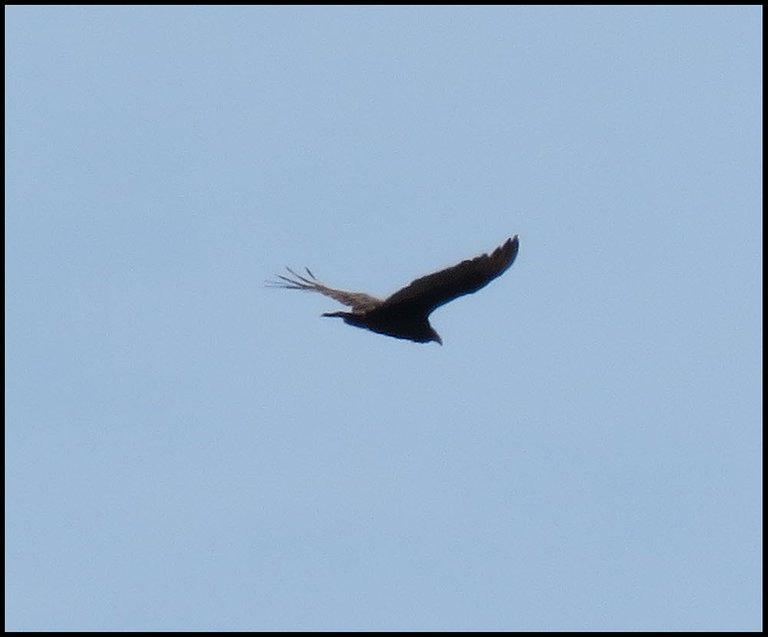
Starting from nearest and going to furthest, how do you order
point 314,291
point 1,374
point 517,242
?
point 517,242, point 314,291, point 1,374

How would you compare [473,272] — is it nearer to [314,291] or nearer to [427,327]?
[427,327]

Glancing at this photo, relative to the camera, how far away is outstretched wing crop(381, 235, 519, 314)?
1827cm

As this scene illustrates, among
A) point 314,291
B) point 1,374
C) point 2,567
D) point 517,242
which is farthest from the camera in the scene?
point 1,374

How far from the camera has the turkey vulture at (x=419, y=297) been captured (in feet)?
60.1

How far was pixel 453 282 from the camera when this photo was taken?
18.8 metres

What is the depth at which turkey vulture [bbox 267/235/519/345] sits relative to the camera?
18.3 m

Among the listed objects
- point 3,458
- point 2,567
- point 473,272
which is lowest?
point 2,567

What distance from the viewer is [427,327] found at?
20000 millimetres

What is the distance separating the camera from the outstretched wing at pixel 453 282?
59.9ft

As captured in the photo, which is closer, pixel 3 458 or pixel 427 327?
pixel 427 327

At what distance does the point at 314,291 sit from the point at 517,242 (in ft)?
11.7

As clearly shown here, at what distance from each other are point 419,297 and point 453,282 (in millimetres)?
610

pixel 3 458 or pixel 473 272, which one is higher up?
pixel 473 272

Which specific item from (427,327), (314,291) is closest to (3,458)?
(314,291)
